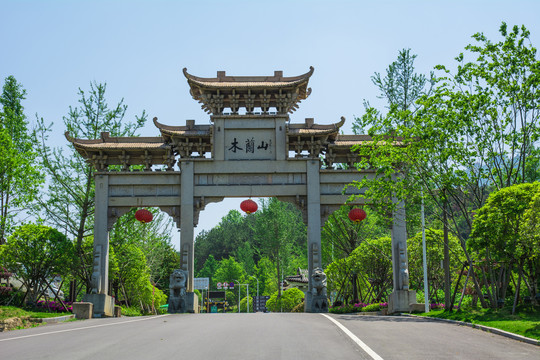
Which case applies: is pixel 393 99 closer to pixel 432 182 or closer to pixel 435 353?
pixel 432 182

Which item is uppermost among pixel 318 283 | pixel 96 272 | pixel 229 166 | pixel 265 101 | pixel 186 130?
pixel 265 101

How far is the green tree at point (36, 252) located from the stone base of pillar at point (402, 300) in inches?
467

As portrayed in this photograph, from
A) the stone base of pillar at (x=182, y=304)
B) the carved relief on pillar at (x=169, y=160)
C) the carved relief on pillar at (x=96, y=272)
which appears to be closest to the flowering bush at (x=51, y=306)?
the carved relief on pillar at (x=96, y=272)

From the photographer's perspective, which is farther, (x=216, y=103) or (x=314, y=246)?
(x=216, y=103)

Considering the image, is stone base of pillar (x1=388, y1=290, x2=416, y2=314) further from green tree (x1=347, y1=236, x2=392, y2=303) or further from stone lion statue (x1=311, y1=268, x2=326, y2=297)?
green tree (x1=347, y1=236, x2=392, y2=303)

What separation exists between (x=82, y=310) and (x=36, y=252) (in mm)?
2626

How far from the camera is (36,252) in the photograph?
20016 mm

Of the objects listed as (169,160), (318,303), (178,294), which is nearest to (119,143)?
(169,160)

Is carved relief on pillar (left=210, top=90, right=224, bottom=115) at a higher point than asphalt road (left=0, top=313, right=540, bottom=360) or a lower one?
higher

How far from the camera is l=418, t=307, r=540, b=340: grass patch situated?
10.8 meters

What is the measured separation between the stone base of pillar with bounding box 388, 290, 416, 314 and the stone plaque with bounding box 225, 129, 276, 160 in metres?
7.00

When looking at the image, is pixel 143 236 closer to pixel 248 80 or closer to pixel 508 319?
pixel 248 80

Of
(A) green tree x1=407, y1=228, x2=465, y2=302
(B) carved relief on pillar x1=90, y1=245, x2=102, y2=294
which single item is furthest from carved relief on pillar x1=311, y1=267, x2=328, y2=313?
(B) carved relief on pillar x1=90, y1=245, x2=102, y2=294

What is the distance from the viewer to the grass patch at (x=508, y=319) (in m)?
10.8
